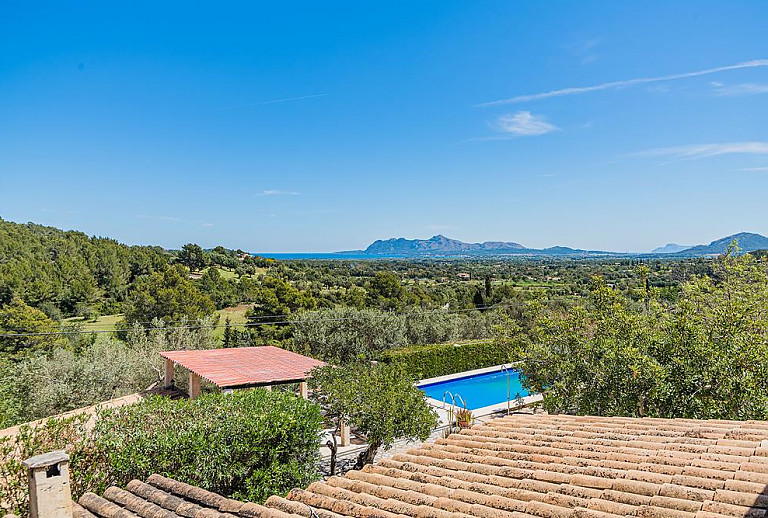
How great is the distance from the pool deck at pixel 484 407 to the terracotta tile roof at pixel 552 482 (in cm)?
776

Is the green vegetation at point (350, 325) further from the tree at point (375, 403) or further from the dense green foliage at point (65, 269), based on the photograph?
the tree at point (375, 403)

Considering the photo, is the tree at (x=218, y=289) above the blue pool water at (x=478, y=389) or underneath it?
above

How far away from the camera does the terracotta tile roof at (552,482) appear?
365 cm

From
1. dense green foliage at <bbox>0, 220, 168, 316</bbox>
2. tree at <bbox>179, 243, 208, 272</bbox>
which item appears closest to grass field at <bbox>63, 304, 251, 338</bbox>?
dense green foliage at <bbox>0, 220, 168, 316</bbox>

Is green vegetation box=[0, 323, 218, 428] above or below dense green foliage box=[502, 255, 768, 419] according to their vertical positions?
below

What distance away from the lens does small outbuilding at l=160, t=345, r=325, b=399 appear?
1308 centimetres

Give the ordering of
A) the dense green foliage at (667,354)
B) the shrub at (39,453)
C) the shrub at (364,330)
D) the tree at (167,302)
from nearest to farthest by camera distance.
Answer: the shrub at (39,453)
the dense green foliage at (667,354)
the shrub at (364,330)
the tree at (167,302)

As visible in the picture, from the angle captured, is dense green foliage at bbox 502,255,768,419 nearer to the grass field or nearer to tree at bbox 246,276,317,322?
tree at bbox 246,276,317,322

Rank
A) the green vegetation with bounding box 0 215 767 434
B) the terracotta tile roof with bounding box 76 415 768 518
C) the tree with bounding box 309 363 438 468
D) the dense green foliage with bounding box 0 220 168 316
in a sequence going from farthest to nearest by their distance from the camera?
the dense green foliage with bounding box 0 220 168 316, the tree with bounding box 309 363 438 468, the green vegetation with bounding box 0 215 767 434, the terracotta tile roof with bounding box 76 415 768 518

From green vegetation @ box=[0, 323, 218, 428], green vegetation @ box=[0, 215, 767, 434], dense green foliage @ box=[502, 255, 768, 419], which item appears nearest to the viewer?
dense green foliage @ box=[502, 255, 768, 419]

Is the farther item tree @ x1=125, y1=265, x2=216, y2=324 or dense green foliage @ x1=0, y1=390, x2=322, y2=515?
tree @ x1=125, y1=265, x2=216, y2=324

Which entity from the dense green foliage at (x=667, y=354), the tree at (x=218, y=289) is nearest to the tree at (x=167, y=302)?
the tree at (x=218, y=289)

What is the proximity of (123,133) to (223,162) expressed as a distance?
25.8 ft

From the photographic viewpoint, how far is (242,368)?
14.6m
